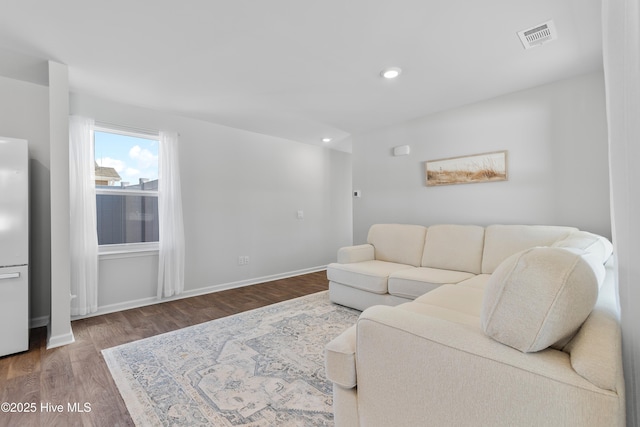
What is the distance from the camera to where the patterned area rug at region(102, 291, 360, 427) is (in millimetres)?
1530

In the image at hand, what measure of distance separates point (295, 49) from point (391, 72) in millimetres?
924

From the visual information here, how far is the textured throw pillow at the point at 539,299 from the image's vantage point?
0.78 m

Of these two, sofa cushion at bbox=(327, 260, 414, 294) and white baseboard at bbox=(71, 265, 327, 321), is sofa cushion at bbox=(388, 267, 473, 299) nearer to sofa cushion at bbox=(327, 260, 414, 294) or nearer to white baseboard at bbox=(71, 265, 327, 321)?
sofa cushion at bbox=(327, 260, 414, 294)

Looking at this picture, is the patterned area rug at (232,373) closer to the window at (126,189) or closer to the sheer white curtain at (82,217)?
the sheer white curtain at (82,217)

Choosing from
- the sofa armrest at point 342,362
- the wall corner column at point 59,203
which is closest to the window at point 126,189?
the wall corner column at point 59,203

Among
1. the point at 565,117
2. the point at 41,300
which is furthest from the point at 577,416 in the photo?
the point at 41,300

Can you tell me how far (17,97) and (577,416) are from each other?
436 centimetres

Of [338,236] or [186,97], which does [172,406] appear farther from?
[338,236]

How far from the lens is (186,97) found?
3.07 metres

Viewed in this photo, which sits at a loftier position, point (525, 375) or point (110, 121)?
point (110, 121)

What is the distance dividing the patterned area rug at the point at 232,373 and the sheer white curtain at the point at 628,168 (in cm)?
129

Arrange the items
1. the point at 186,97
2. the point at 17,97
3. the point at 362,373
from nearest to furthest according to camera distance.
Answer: the point at 362,373, the point at 17,97, the point at 186,97

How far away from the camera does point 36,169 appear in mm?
2729

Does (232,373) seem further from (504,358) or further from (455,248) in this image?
(455,248)
